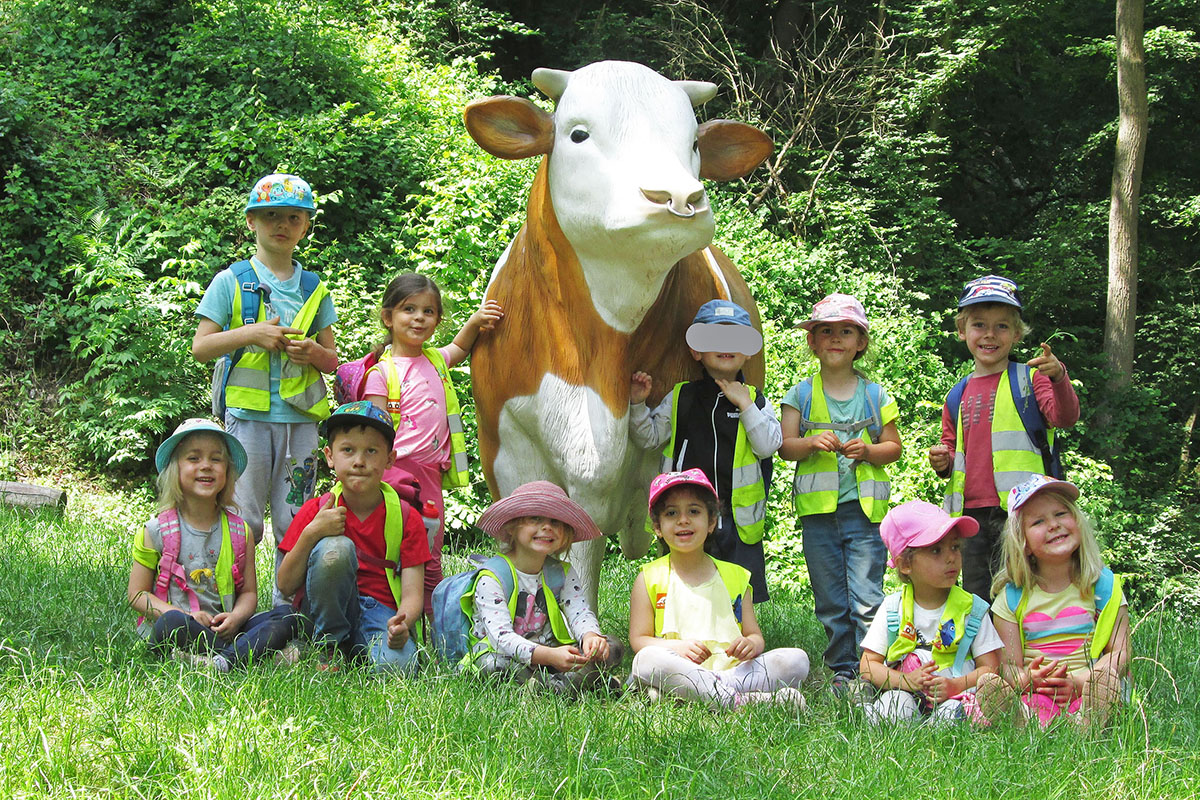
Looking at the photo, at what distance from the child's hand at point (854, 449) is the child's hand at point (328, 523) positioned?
1.79 meters

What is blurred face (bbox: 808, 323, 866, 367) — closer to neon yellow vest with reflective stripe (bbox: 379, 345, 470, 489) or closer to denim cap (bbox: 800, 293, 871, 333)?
denim cap (bbox: 800, 293, 871, 333)

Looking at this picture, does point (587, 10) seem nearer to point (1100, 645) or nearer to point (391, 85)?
point (391, 85)

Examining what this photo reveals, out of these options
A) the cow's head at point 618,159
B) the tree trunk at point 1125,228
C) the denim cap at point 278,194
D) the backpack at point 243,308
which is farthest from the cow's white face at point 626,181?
the tree trunk at point 1125,228

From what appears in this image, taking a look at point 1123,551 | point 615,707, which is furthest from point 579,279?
point 1123,551

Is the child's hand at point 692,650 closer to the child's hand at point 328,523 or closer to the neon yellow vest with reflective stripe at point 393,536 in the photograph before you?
the neon yellow vest with reflective stripe at point 393,536

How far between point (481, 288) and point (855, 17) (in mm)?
7593

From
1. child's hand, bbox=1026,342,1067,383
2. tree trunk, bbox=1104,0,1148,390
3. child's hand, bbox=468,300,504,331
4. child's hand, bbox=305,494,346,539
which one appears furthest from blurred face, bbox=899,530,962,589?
tree trunk, bbox=1104,0,1148,390

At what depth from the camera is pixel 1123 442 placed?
11.0 metres

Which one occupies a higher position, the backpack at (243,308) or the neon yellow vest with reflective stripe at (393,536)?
the backpack at (243,308)

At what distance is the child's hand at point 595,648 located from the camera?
344 centimetres

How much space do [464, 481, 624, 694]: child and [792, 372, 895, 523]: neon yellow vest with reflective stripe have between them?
88 centimetres

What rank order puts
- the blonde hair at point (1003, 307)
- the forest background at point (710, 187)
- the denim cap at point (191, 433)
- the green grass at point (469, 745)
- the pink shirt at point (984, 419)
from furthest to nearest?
the forest background at point (710, 187) < the blonde hair at point (1003, 307) < the pink shirt at point (984, 419) < the denim cap at point (191, 433) < the green grass at point (469, 745)

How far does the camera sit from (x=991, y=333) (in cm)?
418

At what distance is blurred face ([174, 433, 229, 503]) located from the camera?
3.70 m
